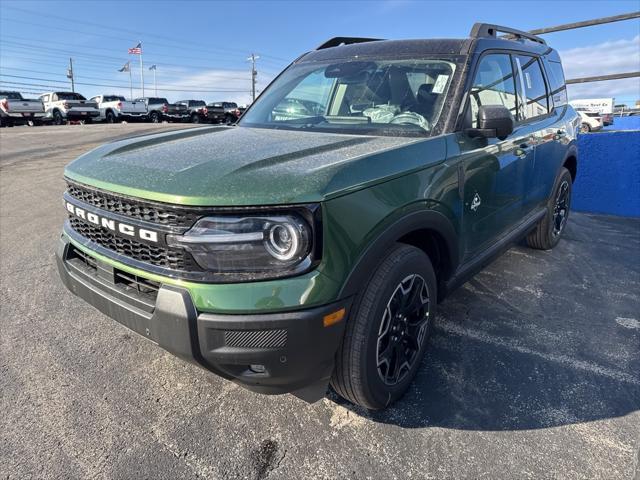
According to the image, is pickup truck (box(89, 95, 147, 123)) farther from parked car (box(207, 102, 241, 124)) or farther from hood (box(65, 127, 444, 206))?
hood (box(65, 127, 444, 206))

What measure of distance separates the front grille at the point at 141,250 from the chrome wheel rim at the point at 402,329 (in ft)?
3.04

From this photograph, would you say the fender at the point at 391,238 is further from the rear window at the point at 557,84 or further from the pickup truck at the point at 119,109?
the pickup truck at the point at 119,109

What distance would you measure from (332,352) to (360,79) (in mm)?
1989

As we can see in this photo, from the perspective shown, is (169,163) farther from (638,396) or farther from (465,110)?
(638,396)

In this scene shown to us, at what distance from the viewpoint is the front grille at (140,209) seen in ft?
5.97

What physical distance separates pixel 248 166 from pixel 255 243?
389 millimetres

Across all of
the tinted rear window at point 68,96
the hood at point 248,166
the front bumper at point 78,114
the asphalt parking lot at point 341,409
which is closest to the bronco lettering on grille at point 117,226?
the hood at point 248,166

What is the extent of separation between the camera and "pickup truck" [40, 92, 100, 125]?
2836cm

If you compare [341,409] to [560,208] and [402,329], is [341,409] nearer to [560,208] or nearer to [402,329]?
[402,329]

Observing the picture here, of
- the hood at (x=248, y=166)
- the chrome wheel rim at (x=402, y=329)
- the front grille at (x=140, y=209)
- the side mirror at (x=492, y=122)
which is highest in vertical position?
the side mirror at (x=492, y=122)

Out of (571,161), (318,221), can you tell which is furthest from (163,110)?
(318,221)

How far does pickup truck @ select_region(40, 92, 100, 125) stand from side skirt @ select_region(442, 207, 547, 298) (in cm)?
3053

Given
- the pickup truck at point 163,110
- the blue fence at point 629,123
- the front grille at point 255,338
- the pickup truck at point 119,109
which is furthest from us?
the pickup truck at point 163,110

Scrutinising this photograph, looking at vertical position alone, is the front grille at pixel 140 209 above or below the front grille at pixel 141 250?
above
